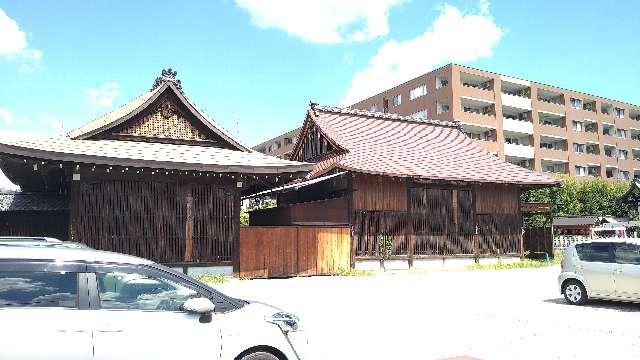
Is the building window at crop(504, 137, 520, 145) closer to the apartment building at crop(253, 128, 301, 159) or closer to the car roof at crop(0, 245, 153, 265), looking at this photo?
the apartment building at crop(253, 128, 301, 159)

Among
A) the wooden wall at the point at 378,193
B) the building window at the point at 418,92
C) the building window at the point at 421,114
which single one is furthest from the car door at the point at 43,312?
the building window at the point at 418,92

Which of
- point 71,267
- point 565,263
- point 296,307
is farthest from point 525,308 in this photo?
point 71,267

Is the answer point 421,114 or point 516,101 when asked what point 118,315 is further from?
point 516,101

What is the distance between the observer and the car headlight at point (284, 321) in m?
4.83

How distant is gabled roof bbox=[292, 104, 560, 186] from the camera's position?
915 inches

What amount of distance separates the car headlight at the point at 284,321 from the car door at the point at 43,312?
1551mm

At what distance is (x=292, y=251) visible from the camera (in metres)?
19.6

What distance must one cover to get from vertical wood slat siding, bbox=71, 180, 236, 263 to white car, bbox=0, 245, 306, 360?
12.6 m

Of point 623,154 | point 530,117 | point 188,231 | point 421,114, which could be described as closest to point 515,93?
point 530,117

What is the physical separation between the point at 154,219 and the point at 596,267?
42.1 feet

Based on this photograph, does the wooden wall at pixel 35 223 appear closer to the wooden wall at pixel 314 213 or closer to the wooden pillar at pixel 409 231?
the wooden wall at pixel 314 213

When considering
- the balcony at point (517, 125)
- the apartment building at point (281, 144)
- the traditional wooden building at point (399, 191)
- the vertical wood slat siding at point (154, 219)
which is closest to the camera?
the vertical wood slat siding at point (154, 219)

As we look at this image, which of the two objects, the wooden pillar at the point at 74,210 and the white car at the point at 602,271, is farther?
the wooden pillar at the point at 74,210

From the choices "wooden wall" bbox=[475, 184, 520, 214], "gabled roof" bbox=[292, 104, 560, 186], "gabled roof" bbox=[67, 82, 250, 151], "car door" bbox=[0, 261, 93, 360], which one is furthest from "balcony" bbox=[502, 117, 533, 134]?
"car door" bbox=[0, 261, 93, 360]
